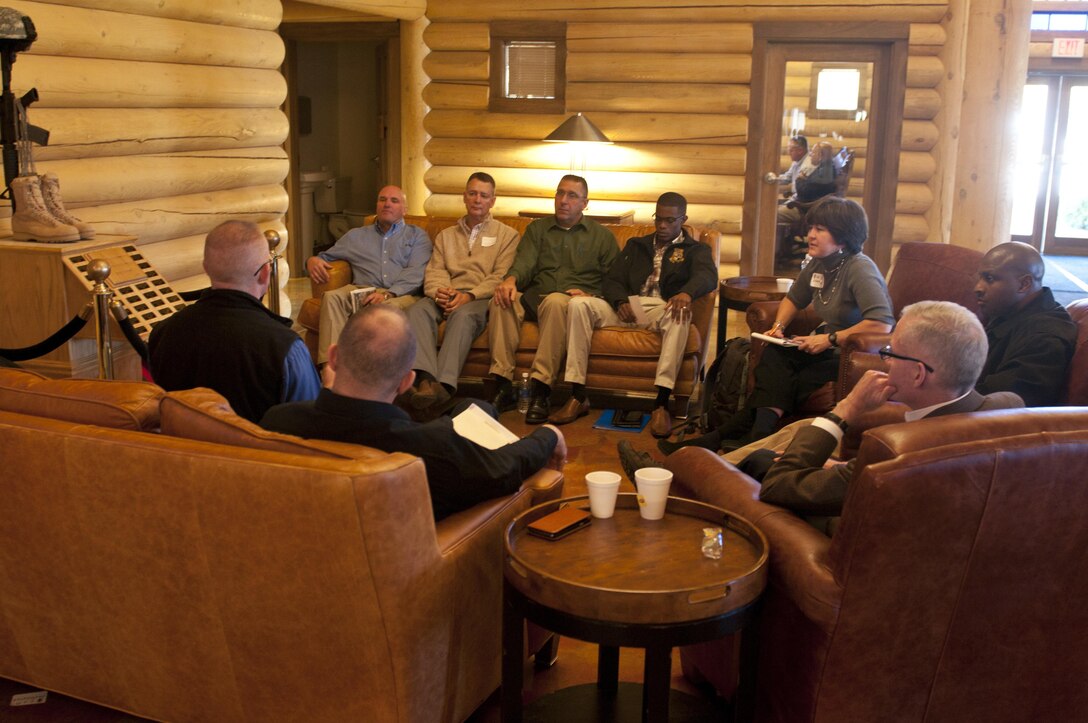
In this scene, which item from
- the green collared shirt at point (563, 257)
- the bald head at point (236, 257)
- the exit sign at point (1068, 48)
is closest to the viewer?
the bald head at point (236, 257)

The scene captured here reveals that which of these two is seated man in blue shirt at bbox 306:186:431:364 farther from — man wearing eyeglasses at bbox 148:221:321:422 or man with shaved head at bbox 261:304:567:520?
man with shaved head at bbox 261:304:567:520

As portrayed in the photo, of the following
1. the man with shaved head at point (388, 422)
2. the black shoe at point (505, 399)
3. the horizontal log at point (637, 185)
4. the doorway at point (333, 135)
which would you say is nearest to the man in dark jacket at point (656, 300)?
the black shoe at point (505, 399)

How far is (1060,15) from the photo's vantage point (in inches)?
483

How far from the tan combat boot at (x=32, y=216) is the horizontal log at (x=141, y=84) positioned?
547 mm

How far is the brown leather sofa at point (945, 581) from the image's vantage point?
7.16 ft

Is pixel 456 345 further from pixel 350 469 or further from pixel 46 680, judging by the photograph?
pixel 350 469

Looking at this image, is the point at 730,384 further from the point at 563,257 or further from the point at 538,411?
the point at 563,257

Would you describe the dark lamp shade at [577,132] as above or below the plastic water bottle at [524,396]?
above

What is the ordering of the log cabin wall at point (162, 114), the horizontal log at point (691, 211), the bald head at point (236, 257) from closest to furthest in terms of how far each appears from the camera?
the bald head at point (236, 257) → the log cabin wall at point (162, 114) → the horizontal log at point (691, 211)

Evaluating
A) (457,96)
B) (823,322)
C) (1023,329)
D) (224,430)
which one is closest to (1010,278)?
(1023,329)

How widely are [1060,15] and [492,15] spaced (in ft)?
24.0

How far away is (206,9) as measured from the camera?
635 centimetres

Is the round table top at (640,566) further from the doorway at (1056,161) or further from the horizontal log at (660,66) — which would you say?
the doorway at (1056,161)

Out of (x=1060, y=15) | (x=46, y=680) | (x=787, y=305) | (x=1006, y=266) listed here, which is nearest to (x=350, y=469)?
(x=46, y=680)
